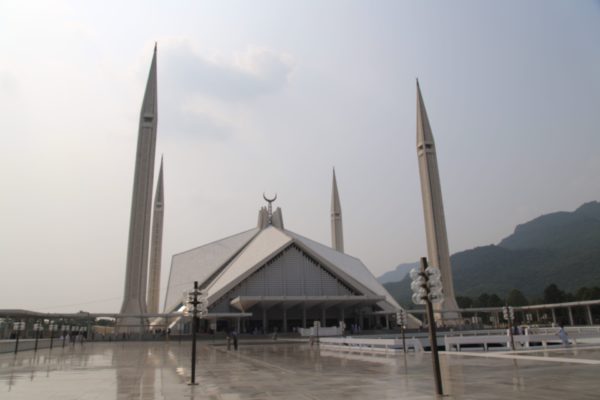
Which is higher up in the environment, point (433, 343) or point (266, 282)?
point (266, 282)

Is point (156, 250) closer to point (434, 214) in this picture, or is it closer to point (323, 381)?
point (434, 214)

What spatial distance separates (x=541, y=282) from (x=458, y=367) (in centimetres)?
10978

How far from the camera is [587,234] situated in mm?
134000

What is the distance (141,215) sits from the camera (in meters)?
42.9

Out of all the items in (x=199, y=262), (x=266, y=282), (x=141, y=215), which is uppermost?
(x=141, y=215)

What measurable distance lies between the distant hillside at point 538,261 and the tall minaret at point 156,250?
77.3 m

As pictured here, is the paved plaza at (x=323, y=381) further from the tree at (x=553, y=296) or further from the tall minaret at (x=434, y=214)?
the tree at (x=553, y=296)

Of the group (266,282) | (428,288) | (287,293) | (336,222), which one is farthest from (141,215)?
(428,288)

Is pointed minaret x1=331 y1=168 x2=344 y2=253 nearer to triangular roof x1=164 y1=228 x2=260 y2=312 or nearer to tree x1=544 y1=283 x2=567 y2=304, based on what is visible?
triangular roof x1=164 y1=228 x2=260 y2=312

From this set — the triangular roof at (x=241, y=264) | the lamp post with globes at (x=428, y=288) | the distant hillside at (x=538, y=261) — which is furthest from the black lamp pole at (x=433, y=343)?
the distant hillside at (x=538, y=261)

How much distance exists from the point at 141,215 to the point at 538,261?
113 metres

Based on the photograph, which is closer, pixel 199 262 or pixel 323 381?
pixel 323 381

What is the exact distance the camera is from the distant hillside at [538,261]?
103m

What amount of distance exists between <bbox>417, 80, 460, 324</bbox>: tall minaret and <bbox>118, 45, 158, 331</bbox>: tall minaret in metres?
28.3
